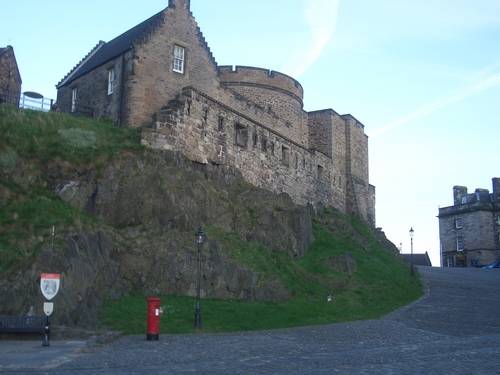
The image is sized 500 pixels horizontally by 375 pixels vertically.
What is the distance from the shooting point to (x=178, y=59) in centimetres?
2730

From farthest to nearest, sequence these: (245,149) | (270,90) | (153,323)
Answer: (270,90) → (245,149) → (153,323)

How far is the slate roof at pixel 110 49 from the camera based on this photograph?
2652 cm

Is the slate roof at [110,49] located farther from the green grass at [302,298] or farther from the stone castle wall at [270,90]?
the green grass at [302,298]

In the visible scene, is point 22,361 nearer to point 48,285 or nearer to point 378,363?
point 48,285

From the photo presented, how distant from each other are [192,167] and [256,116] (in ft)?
26.9

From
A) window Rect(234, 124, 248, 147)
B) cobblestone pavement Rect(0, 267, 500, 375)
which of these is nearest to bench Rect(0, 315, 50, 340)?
cobblestone pavement Rect(0, 267, 500, 375)

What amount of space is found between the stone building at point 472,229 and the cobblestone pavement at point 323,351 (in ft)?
149

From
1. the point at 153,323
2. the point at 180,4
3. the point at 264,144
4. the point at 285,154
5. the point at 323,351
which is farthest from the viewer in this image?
the point at 285,154

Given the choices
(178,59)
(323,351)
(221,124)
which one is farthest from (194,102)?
(323,351)

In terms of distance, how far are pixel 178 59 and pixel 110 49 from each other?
14.1ft

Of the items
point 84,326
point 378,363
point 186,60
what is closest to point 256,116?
point 186,60

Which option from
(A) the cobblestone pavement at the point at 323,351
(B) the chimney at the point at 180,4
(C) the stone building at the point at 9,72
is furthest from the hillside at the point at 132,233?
(B) the chimney at the point at 180,4

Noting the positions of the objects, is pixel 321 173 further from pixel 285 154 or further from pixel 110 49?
pixel 110 49

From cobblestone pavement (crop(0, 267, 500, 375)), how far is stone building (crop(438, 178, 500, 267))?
45.4 meters
